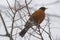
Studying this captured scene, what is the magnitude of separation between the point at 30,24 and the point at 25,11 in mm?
368

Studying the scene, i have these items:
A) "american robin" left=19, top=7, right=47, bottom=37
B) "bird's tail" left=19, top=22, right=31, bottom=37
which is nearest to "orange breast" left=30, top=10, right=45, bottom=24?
"american robin" left=19, top=7, right=47, bottom=37

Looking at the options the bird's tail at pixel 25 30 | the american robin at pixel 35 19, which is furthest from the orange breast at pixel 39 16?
the bird's tail at pixel 25 30

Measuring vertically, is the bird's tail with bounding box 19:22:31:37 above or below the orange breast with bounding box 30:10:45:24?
above

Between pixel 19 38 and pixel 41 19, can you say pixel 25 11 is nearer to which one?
pixel 19 38

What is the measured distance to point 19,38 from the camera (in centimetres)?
379

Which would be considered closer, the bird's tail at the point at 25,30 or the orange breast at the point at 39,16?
the bird's tail at the point at 25,30

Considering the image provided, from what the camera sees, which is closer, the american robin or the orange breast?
the american robin

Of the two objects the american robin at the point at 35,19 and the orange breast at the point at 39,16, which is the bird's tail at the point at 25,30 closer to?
the american robin at the point at 35,19

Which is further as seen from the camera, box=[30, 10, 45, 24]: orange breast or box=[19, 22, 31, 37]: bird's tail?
box=[30, 10, 45, 24]: orange breast

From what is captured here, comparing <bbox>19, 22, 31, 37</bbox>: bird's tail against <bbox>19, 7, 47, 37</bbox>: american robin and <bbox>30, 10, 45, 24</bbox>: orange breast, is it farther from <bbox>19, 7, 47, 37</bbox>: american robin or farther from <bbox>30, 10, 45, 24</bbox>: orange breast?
<bbox>30, 10, 45, 24</bbox>: orange breast

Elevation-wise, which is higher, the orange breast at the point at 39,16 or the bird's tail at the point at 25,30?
the bird's tail at the point at 25,30

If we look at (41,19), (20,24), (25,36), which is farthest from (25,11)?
(41,19)

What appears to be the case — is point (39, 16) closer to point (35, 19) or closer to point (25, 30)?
point (35, 19)

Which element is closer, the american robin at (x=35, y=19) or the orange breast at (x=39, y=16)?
the american robin at (x=35, y=19)
